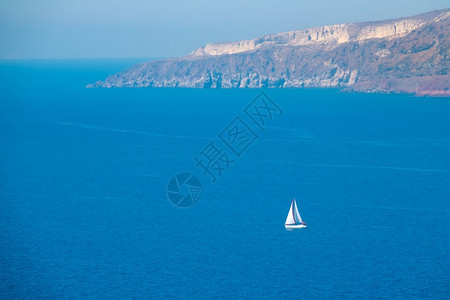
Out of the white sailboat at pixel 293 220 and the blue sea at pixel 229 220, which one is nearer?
the blue sea at pixel 229 220

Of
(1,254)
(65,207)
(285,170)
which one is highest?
(285,170)

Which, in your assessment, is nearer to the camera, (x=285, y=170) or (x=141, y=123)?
(x=285, y=170)

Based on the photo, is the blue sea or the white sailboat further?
the white sailboat

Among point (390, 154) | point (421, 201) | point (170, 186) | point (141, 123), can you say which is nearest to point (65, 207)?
point (170, 186)

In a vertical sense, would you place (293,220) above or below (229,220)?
below

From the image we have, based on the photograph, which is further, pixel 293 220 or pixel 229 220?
pixel 229 220

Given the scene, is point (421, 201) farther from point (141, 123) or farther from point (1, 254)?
point (141, 123)

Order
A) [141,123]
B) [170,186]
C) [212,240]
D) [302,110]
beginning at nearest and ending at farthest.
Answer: [212,240] < [170,186] < [141,123] < [302,110]

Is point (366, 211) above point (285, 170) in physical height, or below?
below
